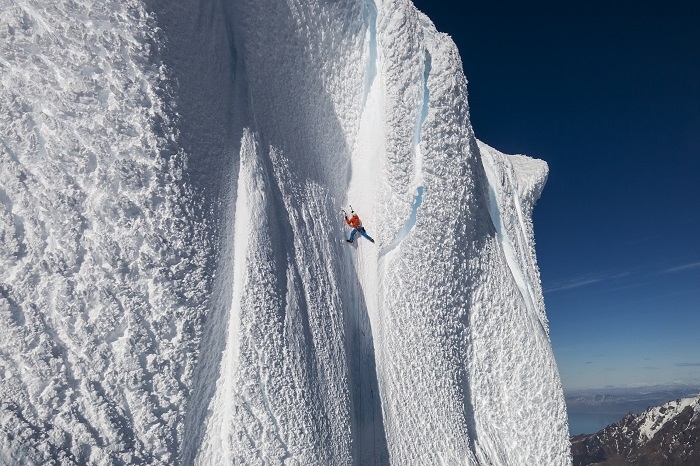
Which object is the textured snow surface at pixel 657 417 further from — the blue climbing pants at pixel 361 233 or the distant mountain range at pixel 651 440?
the blue climbing pants at pixel 361 233

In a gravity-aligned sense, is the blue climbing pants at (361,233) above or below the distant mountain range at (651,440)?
above

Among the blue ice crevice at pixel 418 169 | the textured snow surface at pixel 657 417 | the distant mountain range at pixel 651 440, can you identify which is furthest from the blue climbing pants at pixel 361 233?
the textured snow surface at pixel 657 417

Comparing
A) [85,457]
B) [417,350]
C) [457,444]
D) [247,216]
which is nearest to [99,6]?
[247,216]

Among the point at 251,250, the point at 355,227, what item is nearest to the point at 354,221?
the point at 355,227

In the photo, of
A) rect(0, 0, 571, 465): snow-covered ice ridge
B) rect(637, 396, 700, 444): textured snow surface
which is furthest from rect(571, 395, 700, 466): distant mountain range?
rect(0, 0, 571, 465): snow-covered ice ridge

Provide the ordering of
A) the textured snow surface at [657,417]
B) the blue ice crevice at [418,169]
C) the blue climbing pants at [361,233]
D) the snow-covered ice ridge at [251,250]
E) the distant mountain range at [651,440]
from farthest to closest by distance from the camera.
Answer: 1. the textured snow surface at [657,417]
2. the distant mountain range at [651,440]
3. the blue climbing pants at [361,233]
4. the blue ice crevice at [418,169]
5. the snow-covered ice ridge at [251,250]

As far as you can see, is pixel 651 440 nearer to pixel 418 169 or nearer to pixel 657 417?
pixel 657 417
